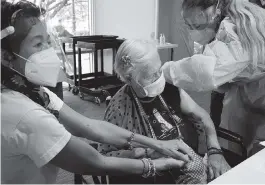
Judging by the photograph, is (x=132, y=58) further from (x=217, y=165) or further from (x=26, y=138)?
(x=217, y=165)

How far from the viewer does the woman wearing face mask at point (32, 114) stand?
71 centimetres

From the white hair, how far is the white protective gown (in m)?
0.16

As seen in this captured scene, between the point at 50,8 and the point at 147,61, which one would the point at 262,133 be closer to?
the point at 147,61

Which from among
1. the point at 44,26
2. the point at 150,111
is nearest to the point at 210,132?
the point at 150,111

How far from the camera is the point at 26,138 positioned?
→ 72 cm

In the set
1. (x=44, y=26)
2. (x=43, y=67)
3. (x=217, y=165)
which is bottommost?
(x=217, y=165)

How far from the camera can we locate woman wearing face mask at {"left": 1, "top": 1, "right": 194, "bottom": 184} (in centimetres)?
71

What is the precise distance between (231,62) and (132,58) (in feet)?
2.15

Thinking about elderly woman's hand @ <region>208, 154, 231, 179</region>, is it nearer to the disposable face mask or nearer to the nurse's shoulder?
the disposable face mask

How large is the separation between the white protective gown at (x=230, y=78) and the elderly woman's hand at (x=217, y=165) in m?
→ 0.14

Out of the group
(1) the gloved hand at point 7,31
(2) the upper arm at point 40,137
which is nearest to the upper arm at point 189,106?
(2) the upper arm at point 40,137

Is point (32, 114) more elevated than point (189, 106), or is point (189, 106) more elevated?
point (32, 114)

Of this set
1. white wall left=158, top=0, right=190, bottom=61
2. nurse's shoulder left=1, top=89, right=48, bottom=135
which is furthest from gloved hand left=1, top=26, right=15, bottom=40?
white wall left=158, top=0, right=190, bottom=61

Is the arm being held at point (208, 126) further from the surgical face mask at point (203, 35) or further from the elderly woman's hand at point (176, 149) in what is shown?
the surgical face mask at point (203, 35)
